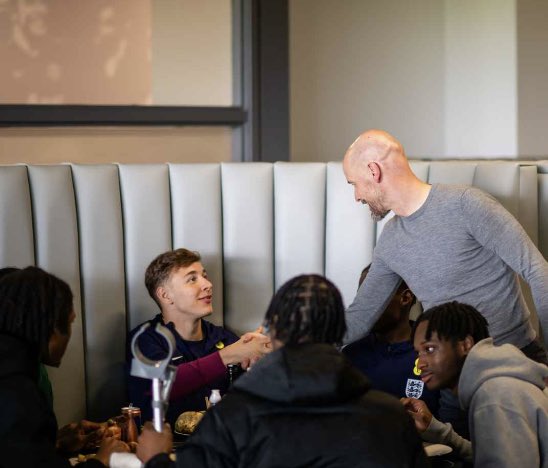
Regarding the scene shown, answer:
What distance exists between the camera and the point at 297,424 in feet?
6.60

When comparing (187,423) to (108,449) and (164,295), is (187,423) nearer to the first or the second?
(108,449)

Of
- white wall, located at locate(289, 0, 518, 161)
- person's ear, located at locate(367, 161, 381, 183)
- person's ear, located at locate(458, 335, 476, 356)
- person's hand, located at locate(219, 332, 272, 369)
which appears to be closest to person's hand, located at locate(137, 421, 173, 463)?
person's ear, located at locate(458, 335, 476, 356)

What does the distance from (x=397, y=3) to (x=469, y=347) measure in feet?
11.8

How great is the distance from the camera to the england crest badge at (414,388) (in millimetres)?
3293

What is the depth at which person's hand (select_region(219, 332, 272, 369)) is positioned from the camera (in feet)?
10.9

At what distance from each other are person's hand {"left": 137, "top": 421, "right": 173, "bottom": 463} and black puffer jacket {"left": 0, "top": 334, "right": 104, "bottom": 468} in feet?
0.58

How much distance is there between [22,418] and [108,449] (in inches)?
14.1

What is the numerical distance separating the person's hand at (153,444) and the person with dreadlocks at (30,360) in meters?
0.18

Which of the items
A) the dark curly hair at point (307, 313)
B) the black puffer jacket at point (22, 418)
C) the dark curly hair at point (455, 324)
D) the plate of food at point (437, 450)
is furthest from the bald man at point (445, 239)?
the black puffer jacket at point (22, 418)

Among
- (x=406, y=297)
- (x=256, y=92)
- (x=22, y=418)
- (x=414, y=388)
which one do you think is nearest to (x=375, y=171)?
(x=406, y=297)

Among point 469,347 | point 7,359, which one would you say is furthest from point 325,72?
point 7,359

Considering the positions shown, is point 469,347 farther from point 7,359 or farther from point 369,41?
point 369,41

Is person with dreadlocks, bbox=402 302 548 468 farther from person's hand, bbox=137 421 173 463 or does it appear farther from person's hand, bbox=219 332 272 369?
person's hand, bbox=137 421 173 463

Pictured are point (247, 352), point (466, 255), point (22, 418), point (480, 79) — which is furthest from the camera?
point (480, 79)
